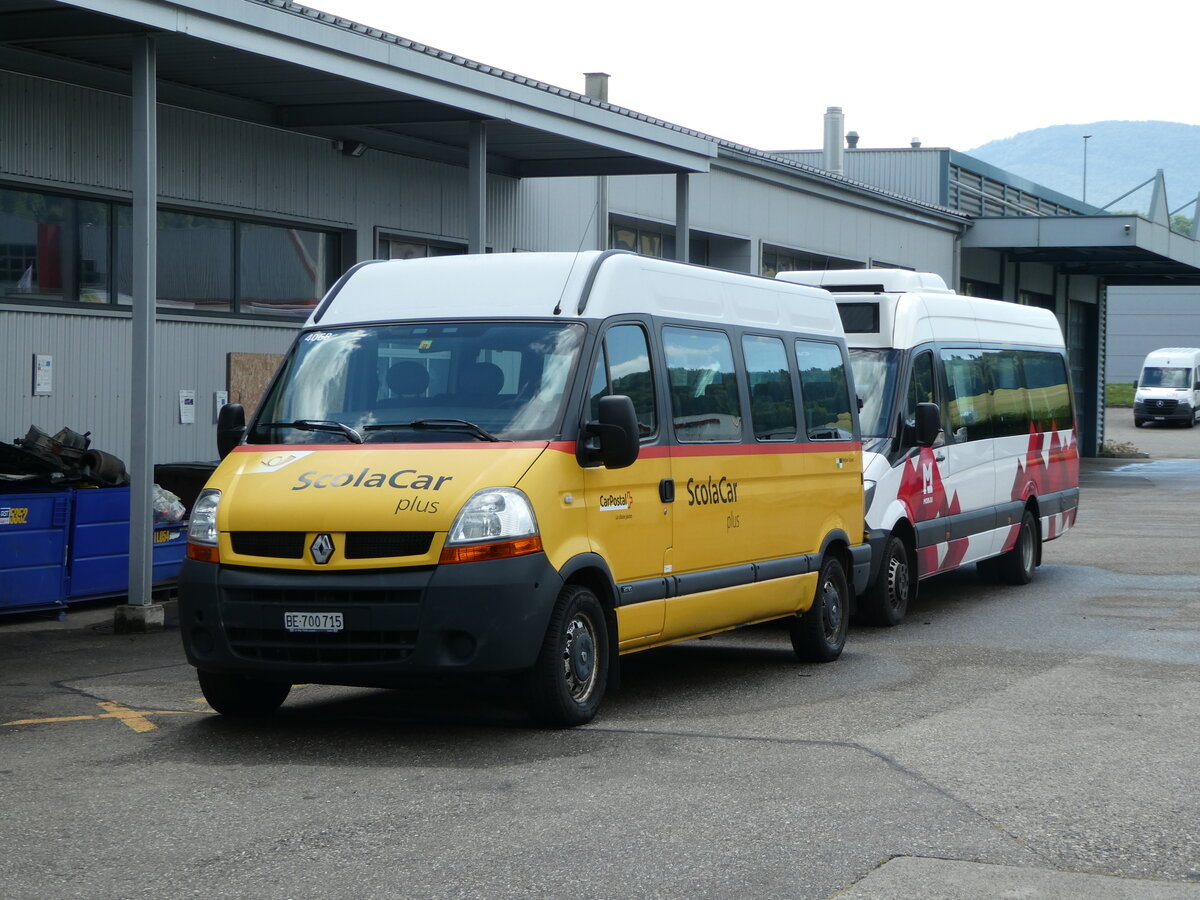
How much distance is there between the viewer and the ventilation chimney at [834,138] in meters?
40.4

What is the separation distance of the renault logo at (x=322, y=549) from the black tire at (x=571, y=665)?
1067 mm

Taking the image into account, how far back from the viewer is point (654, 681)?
9.93 m

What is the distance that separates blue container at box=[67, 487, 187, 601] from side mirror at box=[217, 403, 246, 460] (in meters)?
4.21

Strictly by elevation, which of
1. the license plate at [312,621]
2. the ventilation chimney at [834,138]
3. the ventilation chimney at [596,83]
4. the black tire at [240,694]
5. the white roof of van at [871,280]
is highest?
the ventilation chimney at [834,138]

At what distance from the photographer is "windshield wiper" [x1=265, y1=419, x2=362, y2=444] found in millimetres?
8164

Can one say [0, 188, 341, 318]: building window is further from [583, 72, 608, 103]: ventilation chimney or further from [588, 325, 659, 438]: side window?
[583, 72, 608, 103]: ventilation chimney

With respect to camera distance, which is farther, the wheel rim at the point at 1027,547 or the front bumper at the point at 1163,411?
the front bumper at the point at 1163,411

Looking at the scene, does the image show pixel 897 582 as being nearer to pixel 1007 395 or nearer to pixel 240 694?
pixel 1007 395

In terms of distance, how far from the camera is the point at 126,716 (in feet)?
28.1

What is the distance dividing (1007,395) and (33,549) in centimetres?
863

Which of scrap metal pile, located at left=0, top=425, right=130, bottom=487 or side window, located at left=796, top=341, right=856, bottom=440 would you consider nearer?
side window, located at left=796, top=341, right=856, bottom=440

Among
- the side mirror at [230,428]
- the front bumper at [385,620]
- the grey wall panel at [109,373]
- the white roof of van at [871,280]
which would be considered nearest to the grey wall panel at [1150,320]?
the white roof of van at [871,280]

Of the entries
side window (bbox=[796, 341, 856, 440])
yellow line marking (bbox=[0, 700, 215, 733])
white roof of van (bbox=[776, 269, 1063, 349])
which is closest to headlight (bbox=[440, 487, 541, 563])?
yellow line marking (bbox=[0, 700, 215, 733])

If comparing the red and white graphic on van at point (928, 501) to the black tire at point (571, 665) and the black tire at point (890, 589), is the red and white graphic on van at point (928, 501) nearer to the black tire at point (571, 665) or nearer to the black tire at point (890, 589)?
the black tire at point (890, 589)
